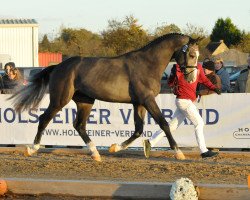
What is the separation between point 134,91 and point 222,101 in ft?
8.54

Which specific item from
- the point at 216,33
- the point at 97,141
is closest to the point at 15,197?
the point at 97,141

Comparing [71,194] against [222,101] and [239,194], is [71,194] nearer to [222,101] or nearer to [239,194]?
[239,194]

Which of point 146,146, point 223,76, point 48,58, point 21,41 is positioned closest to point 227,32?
point 48,58

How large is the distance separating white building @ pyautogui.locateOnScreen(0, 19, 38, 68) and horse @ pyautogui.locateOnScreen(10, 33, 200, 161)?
4374 cm

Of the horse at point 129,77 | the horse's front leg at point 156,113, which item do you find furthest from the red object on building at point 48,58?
the horse's front leg at point 156,113

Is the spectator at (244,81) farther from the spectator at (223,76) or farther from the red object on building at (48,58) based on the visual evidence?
the red object on building at (48,58)

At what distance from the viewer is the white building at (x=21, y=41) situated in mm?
55953

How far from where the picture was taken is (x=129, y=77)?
11.8 m

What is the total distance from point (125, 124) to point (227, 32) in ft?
204

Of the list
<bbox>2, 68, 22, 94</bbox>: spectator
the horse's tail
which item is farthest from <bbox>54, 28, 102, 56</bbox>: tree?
the horse's tail

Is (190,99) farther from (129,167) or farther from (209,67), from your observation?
(209,67)

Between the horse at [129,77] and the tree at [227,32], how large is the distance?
63.5m

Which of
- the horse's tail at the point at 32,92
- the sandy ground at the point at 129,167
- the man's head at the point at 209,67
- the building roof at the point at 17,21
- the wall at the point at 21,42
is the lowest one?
the sandy ground at the point at 129,167

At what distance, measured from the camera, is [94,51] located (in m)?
58.7
